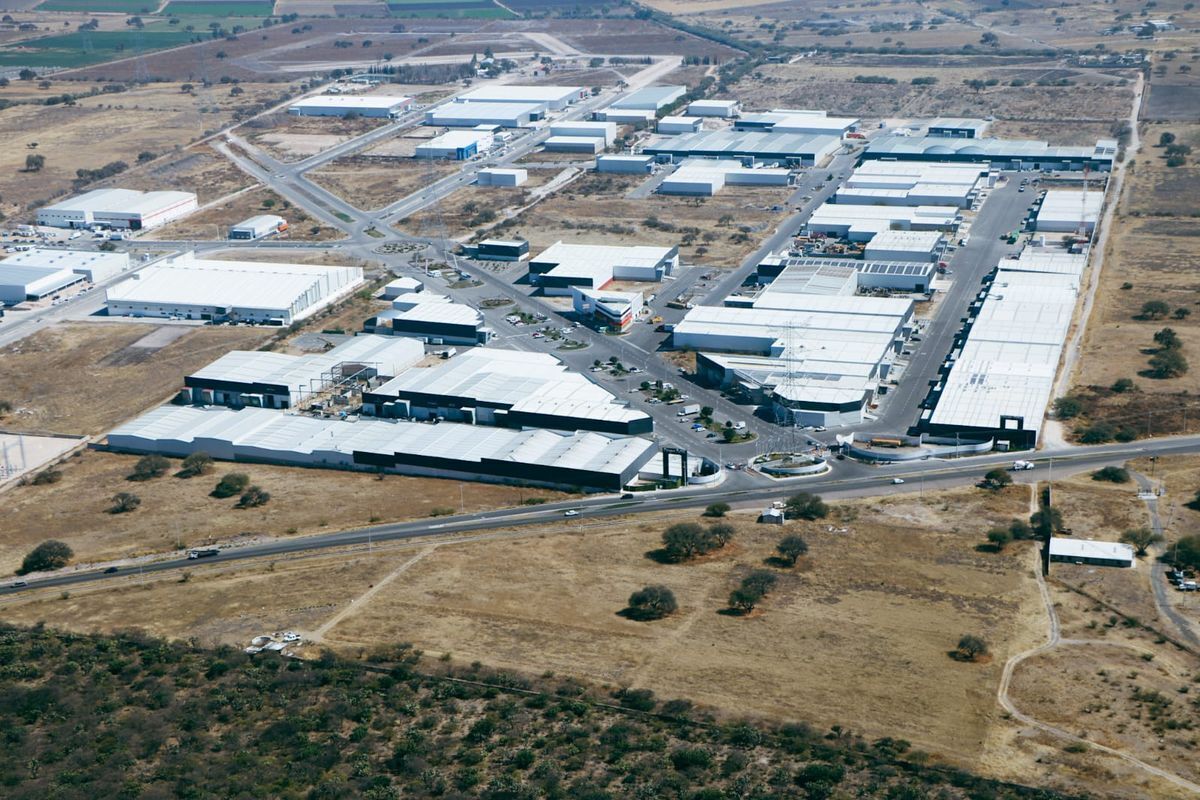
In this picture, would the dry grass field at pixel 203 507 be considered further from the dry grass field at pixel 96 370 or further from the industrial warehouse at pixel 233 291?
the industrial warehouse at pixel 233 291

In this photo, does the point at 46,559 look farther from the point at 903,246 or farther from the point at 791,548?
the point at 903,246

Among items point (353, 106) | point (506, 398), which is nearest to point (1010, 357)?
point (506, 398)

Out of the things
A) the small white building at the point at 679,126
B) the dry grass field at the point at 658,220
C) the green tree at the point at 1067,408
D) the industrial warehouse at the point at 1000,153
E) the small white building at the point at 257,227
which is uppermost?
the small white building at the point at 679,126

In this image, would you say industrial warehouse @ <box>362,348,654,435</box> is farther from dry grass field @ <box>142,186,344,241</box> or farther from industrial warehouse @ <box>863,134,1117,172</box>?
industrial warehouse @ <box>863,134,1117,172</box>

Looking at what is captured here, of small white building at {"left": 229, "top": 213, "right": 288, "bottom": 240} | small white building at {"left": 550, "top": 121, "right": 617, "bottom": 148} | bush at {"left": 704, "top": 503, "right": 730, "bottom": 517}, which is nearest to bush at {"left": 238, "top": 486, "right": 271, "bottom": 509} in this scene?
bush at {"left": 704, "top": 503, "right": 730, "bottom": 517}

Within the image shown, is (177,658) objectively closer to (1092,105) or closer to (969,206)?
(969,206)

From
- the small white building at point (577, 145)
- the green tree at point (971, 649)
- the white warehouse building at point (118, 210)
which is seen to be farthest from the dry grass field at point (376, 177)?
the green tree at point (971, 649)
